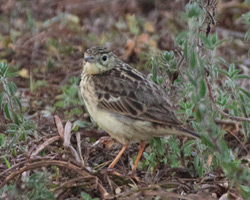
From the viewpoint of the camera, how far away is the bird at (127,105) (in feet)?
17.9

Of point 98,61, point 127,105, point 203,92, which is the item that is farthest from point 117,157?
point 203,92

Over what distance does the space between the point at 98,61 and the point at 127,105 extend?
0.87 m

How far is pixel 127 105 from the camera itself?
223 inches

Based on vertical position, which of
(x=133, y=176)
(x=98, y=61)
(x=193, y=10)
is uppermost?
(x=193, y=10)

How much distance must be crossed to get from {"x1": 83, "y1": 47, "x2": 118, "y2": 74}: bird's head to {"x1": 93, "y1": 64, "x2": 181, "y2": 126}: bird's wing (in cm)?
12

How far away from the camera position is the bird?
5457 millimetres

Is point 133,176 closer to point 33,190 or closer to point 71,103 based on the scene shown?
point 33,190

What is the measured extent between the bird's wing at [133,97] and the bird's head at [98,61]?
0.39ft

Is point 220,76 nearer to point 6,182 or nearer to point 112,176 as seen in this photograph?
point 112,176

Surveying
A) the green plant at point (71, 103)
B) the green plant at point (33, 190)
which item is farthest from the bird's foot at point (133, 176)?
the green plant at point (71, 103)

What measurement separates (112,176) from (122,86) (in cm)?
111

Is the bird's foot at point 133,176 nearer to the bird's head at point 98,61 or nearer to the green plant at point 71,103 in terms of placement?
the bird's head at point 98,61

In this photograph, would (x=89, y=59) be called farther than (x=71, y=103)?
No

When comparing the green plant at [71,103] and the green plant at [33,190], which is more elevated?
the green plant at [33,190]
